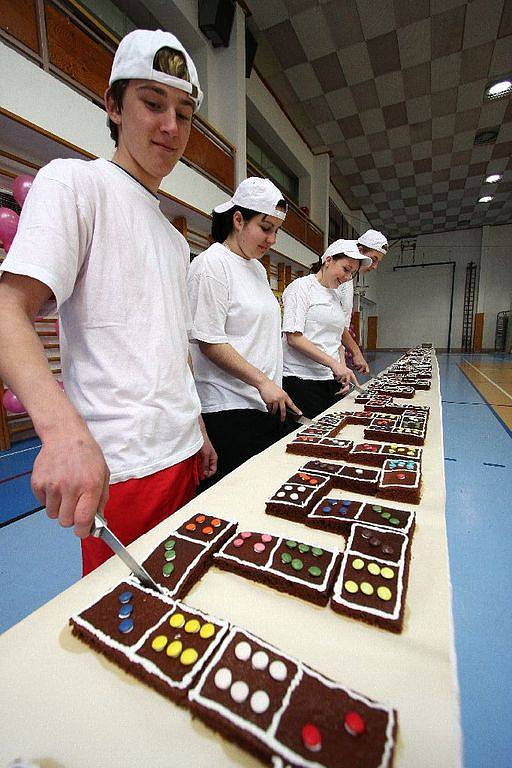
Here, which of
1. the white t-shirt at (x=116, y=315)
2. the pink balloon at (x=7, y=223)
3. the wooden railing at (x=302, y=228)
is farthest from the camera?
the wooden railing at (x=302, y=228)

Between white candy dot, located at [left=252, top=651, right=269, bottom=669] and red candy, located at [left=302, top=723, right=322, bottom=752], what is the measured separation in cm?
7

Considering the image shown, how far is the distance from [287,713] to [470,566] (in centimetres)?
148

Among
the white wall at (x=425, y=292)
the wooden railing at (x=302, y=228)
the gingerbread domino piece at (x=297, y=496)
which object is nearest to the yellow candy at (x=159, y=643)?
the gingerbread domino piece at (x=297, y=496)

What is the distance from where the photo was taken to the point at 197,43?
418cm

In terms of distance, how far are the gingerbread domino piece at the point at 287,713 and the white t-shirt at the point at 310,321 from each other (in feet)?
5.69

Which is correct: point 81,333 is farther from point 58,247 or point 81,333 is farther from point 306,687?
point 306,687

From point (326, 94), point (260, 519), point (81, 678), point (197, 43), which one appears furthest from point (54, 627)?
point (326, 94)

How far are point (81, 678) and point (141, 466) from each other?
388 millimetres

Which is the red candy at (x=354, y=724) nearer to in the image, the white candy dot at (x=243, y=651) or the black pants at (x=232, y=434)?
the white candy dot at (x=243, y=651)

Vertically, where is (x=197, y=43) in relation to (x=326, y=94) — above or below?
below

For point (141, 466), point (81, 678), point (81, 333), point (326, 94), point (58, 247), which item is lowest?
point (81, 678)

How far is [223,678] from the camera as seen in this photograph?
1.26ft

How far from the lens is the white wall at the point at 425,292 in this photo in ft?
45.8

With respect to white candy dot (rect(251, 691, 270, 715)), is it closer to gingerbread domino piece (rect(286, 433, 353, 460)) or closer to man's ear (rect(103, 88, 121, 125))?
gingerbread domino piece (rect(286, 433, 353, 460))
